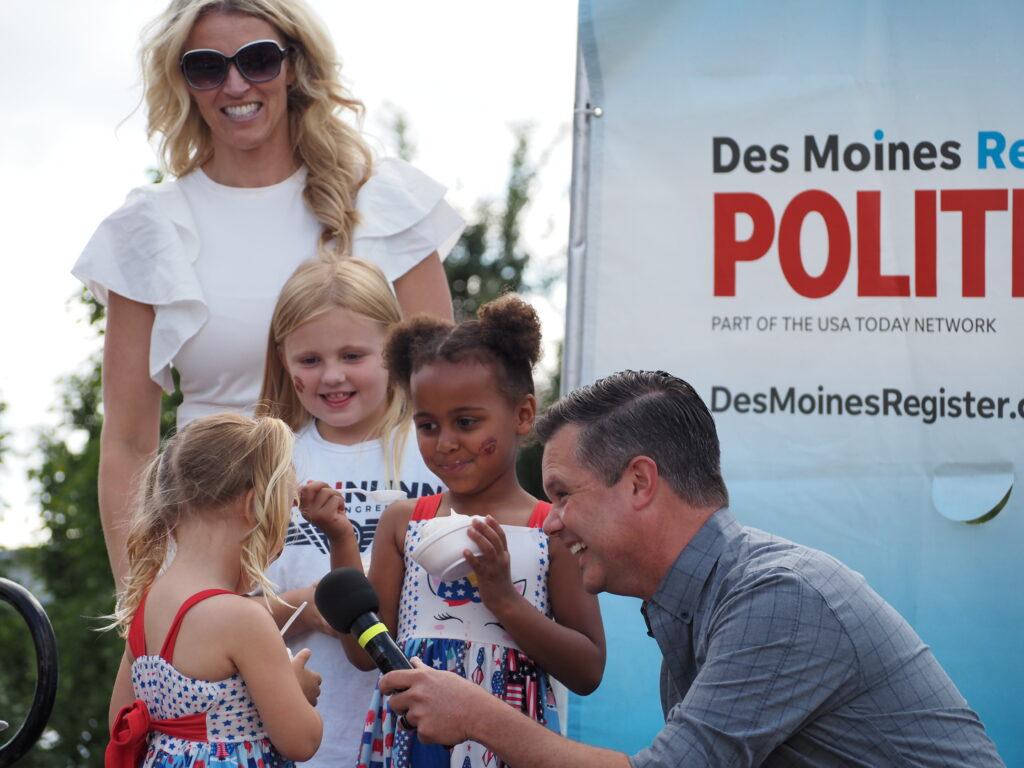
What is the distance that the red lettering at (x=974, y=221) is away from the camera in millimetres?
3701

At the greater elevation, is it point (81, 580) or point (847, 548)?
point (847, 548)

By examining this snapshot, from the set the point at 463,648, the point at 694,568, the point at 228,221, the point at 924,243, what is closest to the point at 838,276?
the point at 924,243

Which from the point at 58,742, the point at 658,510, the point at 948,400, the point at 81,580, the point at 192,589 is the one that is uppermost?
the point at 948,400

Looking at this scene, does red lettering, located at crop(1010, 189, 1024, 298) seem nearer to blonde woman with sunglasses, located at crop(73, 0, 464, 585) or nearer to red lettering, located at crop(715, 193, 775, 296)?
red lettering, located at crop(715, 193, 775, 296)

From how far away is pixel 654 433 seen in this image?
2.67 metres

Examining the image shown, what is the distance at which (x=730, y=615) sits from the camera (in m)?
2.45

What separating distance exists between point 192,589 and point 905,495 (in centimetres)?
198

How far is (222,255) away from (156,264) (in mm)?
180

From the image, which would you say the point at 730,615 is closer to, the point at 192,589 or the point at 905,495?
the point at 192,589

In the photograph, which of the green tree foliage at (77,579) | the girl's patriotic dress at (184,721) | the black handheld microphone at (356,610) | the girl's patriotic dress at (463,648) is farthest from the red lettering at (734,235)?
the green tree foliage at (77,579)

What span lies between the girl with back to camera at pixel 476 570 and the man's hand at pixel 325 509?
0.15 metres

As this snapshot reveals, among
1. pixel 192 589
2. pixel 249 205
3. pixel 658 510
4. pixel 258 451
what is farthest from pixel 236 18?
pixel 658 510

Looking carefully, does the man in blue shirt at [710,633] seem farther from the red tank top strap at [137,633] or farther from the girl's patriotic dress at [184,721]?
the red tank top strap at [137,633]

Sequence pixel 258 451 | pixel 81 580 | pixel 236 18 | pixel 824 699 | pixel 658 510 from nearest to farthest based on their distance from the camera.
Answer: pixel 824 699 < pixel 658 510 < pixel 258 451 < pixel 236 18 < pixel 81 580
